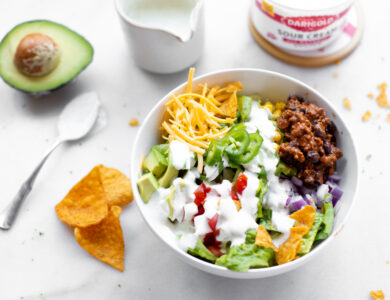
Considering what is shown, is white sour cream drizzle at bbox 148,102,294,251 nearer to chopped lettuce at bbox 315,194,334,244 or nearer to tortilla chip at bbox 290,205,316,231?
tortilla chip at bbox 290,205,316,231

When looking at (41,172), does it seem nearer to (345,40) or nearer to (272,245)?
(272,245)

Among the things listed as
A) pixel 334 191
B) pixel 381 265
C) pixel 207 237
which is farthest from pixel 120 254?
pixel 381 265

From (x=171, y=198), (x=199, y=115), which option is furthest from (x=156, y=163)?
(x=199, y=115)

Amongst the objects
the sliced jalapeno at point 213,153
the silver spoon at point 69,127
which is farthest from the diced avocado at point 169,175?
the silver spoon at point 69,127

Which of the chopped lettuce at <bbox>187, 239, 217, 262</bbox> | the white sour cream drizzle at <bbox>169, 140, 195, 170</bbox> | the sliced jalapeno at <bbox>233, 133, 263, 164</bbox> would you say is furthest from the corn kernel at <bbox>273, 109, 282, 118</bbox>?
the chopped lettuce at <bbox>187, 239, 217, 262</bbox>

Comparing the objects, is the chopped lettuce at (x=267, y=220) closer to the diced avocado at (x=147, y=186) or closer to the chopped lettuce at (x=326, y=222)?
the chopped lettuce at (x=326, y=222)

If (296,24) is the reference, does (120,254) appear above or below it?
below

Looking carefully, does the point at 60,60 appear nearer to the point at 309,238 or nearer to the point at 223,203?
the point at 223,203
